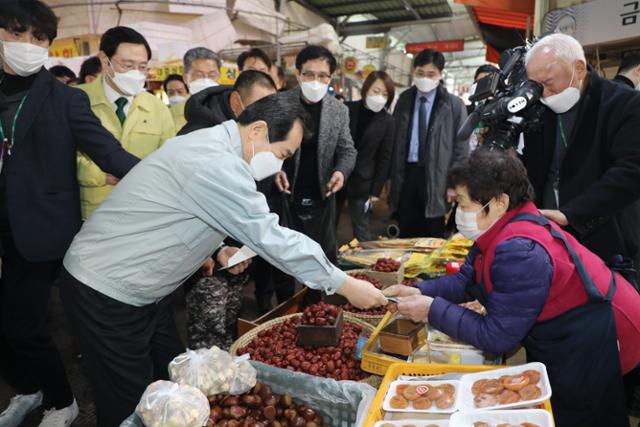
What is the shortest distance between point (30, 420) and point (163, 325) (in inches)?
48.8

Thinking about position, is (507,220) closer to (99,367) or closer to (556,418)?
(556,418)

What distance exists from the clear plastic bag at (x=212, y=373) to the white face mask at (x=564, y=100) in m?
1.80

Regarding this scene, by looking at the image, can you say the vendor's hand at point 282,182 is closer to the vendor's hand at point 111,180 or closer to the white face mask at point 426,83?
the vendor's hand at point 111,180

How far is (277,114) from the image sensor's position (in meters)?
1.56

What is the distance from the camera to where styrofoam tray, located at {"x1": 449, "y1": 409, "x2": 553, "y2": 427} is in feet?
3.94

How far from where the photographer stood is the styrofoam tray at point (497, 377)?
1.26 meters

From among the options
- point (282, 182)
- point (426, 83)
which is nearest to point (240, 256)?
point (282, 182)

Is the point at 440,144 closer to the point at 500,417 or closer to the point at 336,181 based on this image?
the point at 336,181

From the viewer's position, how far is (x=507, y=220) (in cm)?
163

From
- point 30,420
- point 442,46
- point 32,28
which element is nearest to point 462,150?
point 32,28

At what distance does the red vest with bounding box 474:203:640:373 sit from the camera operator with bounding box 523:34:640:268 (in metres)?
0.50

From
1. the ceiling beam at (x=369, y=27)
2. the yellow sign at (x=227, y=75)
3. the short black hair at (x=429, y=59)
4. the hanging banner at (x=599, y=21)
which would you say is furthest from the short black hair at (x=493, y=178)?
the ceiling beam at (x=369, y=27)

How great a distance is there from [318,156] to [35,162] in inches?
71.0

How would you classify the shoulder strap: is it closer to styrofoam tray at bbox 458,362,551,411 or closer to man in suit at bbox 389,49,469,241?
styrofoam tray at bbox 458,362,551,411
